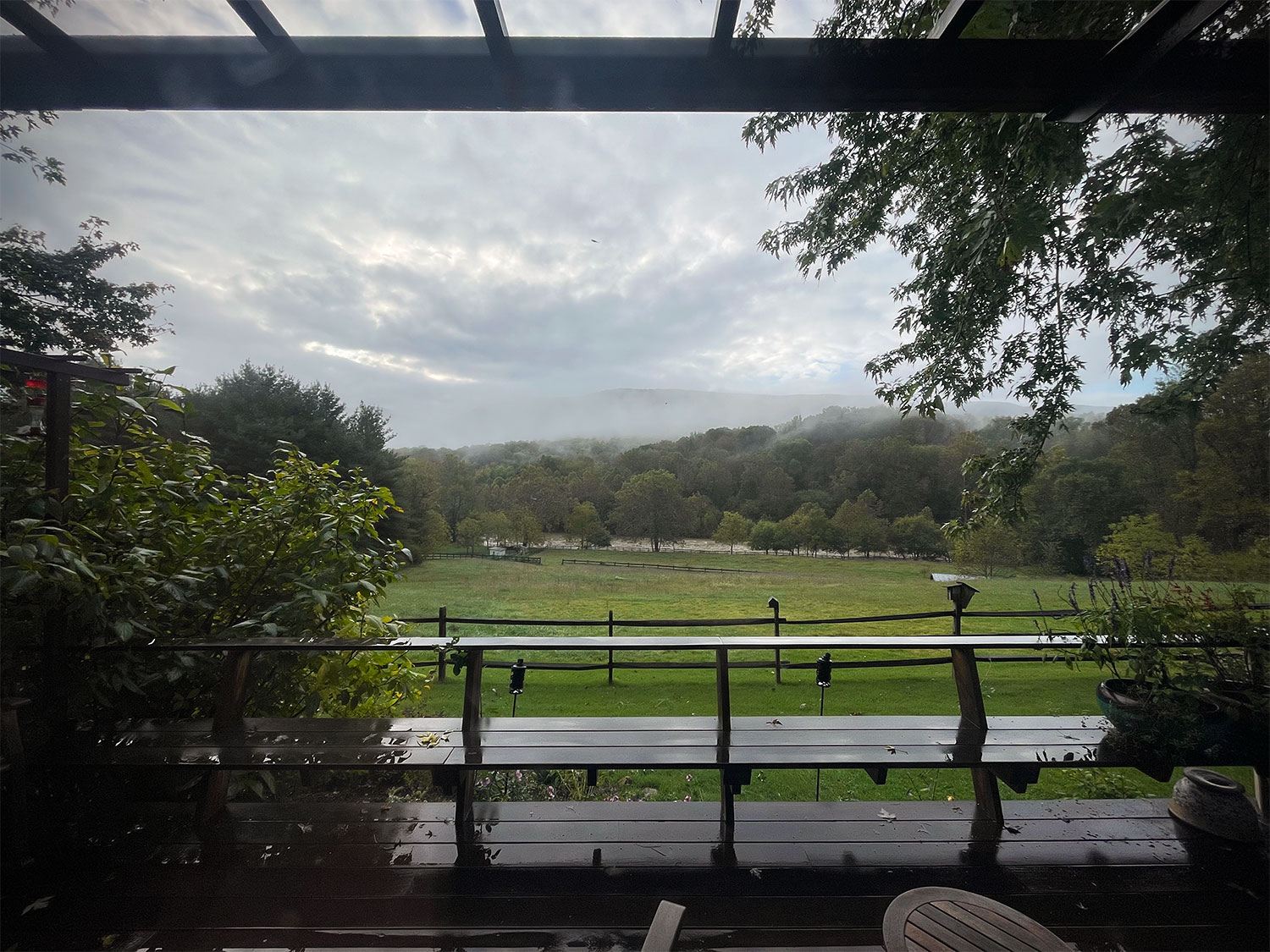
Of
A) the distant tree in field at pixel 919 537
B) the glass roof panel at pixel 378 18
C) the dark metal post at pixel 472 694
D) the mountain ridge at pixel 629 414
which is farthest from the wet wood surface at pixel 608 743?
the mountain ridge at pixel 629 414

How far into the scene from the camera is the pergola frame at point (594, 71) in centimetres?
123

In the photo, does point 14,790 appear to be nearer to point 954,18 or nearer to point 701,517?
point 954,18

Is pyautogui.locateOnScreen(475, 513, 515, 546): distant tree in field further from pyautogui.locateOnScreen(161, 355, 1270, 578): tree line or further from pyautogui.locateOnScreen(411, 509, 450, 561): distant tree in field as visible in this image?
pyautogui.locateOnScreen(411, 509, 450, 561): distant tree in field

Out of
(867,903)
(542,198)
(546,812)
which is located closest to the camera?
(867,903)

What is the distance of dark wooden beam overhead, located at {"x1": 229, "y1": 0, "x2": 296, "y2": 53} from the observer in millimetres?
1116

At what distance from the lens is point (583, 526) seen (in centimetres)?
418

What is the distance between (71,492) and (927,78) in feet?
10.0

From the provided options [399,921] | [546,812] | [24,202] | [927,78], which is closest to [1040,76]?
[927,78]

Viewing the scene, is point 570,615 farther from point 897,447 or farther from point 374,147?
point 374,147

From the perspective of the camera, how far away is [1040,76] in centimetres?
129

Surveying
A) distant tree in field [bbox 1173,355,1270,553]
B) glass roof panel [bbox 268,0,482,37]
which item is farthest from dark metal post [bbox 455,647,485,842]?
distant tree in field [bbox 1173,355,1270,553]

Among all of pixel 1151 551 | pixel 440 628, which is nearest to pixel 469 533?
pixel 440 628

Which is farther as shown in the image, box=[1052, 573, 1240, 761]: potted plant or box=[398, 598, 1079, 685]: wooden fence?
box=[398, 598, 1079, 685]: wooden fence

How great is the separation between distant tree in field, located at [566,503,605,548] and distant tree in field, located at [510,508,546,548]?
Result: 24 cm
